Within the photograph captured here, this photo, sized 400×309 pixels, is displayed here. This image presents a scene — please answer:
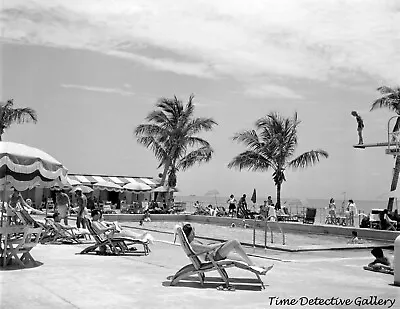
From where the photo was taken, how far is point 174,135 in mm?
36156

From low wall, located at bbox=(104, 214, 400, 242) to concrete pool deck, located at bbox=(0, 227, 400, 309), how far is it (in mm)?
8740

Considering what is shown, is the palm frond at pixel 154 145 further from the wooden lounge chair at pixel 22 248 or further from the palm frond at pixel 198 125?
the wooden lounge chair at pixel 22 248

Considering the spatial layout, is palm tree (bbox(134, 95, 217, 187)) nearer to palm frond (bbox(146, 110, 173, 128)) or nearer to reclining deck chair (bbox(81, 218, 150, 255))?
palm frond (bbox(146, 110, 173, 128))

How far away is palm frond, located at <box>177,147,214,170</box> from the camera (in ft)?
121

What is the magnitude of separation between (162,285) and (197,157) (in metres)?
29.0

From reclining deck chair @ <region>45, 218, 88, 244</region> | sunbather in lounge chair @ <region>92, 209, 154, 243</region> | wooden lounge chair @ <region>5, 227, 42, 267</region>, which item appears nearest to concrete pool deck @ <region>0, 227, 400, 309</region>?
wooden lounge chair @ <region>5, 227, 42, 267</region>

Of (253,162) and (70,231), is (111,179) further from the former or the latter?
(70,231)

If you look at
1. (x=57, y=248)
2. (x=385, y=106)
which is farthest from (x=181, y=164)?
(x=57, y=248)

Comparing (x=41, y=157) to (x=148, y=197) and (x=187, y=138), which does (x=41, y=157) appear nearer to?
(x=187, y=138)

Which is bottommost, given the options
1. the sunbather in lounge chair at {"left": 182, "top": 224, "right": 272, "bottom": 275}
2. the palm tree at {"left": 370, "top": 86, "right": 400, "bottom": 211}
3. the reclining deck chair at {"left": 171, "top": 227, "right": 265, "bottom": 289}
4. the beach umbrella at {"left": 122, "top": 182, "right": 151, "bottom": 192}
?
the reclining deck chair at {"left": 171, "top": 227, "right": 265, "bottom": 289}

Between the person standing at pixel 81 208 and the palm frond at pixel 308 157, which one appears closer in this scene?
the person standing at pixel 81 208

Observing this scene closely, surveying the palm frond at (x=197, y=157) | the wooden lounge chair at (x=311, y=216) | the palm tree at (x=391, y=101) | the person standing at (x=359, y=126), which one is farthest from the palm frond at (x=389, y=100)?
the palm frond at (x=197, y=157)

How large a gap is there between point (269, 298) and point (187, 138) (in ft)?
96.8

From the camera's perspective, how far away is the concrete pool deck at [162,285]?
6.78m
